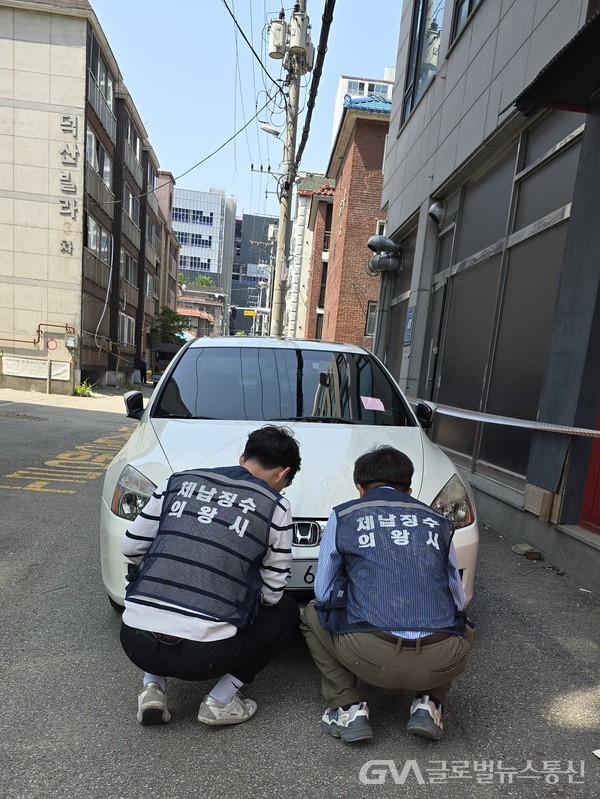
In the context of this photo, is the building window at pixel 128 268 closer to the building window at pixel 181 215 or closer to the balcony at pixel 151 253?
the balcony at pixel 151 253

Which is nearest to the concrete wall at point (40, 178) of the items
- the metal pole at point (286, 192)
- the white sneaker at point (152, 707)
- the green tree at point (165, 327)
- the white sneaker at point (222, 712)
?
the metal pole at point (286, 192)

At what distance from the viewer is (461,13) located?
7711mm

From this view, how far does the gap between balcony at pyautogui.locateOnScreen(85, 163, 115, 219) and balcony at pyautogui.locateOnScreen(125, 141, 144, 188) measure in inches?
120

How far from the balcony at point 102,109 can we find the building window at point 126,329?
7935 mm

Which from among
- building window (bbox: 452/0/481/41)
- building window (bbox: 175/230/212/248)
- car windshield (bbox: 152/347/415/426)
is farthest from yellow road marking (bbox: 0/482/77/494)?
building window (bbox: 175/230/212/248)

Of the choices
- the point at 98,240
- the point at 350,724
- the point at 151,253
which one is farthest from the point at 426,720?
the point at 151,253

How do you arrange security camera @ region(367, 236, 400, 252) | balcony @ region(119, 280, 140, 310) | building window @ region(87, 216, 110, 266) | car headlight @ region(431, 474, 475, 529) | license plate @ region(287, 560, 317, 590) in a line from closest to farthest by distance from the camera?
1. license plate @ region(287, 560, 317, 590)
2. car headlight @ region(431, 474, 475, 529)
3. security camera @ region(367, 236, 400, 252)
4. building window @ region(87, 216, 110, 266)
5. balcony @ region(119, 280, 140, 310)

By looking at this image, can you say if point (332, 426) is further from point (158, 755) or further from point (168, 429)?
point (158, 755)

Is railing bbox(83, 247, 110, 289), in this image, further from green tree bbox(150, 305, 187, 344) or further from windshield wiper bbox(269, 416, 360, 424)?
windshield wiper bbox(269, 416, 360, 424)

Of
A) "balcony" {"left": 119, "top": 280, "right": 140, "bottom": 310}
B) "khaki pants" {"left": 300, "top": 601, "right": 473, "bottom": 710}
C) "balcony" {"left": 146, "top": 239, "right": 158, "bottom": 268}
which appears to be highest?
"balcony" {"left": 146, "top": 239, "right": 158, "bottom": 268}

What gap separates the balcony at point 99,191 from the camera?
1895 cm

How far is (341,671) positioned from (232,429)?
1.47 metres

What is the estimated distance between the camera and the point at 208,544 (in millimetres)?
1903

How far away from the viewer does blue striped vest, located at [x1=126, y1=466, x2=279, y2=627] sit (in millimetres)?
1883
